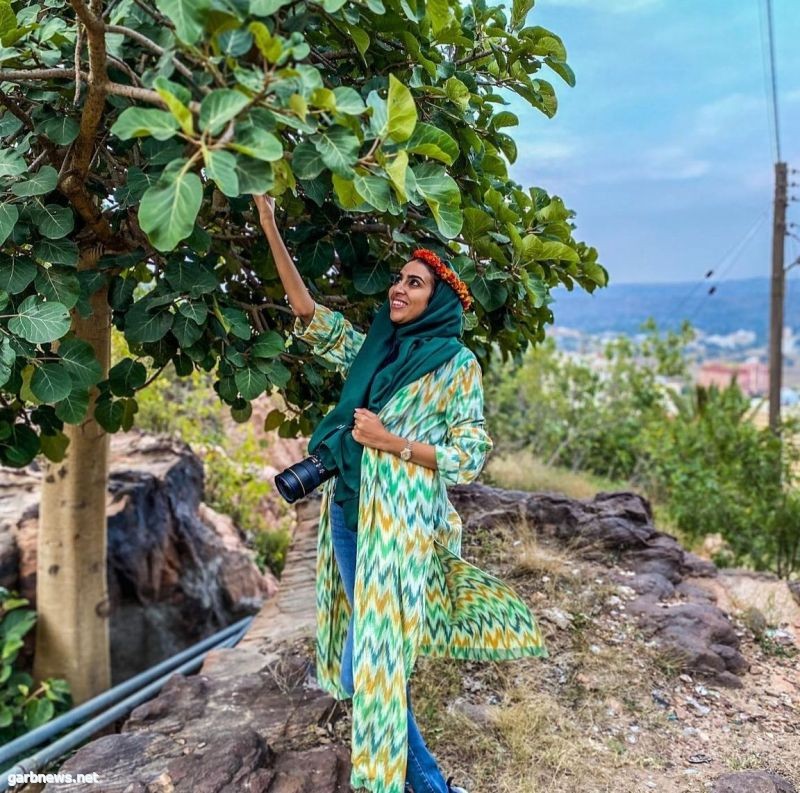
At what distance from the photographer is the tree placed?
140 cm

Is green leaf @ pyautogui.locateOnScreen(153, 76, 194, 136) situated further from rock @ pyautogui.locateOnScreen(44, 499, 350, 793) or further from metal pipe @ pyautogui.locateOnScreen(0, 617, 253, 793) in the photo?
metal pipe @ pyautogui.locateOnScreen(0, 617, 253, 793)

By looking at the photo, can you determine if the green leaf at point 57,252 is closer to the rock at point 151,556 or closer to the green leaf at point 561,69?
the green leaf at point 561,69

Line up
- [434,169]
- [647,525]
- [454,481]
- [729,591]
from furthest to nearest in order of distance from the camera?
[647,525] → [729,591] → [454,481] → [434,169]

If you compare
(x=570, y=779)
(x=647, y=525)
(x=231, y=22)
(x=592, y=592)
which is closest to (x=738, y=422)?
(x=647, y=525)

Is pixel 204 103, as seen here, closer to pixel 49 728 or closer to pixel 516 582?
pixel 49 728

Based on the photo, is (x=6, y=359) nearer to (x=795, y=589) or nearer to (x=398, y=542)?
(x=398, y=542)

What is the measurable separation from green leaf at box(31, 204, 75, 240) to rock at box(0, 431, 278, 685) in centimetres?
277

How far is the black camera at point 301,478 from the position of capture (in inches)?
86.4

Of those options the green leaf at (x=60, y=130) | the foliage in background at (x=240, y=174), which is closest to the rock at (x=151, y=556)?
the foliage in background at (x=240, y=174)

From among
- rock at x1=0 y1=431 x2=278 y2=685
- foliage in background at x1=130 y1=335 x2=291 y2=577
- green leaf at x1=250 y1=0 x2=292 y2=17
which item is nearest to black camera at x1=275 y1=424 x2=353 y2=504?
green leaf at x1=250 y1=0 x2=292 y2=17

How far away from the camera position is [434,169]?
174 cm

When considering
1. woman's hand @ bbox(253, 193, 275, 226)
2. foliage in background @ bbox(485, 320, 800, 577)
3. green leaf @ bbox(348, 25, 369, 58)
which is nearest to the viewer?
green leaf @ bbox(348, 25, 369, 58)

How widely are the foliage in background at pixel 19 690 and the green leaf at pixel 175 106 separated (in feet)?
10.9

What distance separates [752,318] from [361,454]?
29240 millimetres
